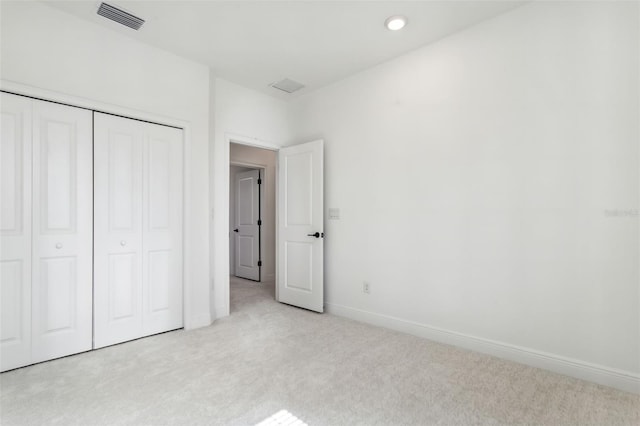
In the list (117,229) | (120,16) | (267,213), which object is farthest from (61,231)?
(267,213)

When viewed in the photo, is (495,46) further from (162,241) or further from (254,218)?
(254,218)

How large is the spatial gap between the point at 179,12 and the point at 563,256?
3.60 metres

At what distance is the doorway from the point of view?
579 centimetres

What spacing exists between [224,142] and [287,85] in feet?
3.58

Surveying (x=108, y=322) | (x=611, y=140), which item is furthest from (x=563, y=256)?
(x=108, y=322)

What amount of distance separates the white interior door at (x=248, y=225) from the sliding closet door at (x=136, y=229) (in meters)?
2.67

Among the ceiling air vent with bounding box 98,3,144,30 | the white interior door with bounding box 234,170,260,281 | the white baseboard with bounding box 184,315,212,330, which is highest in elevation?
the ceiling air vent with bounding box 98,3,144,30

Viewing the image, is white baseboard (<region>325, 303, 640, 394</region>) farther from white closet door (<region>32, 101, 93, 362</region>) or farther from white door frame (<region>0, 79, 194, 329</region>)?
white closet door (<region>32, 101, 93, 362</region>)

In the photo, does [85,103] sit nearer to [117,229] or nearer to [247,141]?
[117,229]

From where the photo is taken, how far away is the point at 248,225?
616 centimetres

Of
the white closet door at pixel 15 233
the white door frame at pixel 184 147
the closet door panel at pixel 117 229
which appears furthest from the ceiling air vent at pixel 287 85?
the white closet door at pixel 15 233

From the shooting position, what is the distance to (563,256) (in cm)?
236

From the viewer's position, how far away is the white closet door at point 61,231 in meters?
2.51

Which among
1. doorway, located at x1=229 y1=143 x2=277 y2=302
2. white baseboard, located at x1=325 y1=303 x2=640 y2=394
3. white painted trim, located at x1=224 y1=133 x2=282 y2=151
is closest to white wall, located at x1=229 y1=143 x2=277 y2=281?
doorway, located at x1=229 y1=143 x2=277 y2=302
